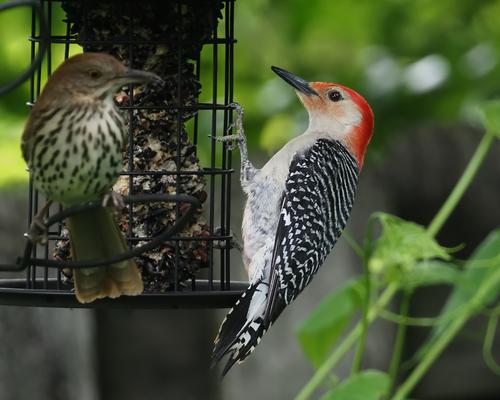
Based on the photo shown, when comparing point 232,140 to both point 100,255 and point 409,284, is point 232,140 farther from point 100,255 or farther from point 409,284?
point 409,284

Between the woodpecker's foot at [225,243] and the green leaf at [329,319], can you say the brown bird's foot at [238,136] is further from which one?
the green leaf at [329,319]

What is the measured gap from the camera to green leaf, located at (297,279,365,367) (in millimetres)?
3920

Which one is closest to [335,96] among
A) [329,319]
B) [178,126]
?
[178,126]

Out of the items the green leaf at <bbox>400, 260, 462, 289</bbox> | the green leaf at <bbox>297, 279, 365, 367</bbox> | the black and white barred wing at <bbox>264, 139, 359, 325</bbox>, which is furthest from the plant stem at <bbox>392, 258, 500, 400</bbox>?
the black and white barred wing at <bbox>264, 139, 359, 325</bbox>

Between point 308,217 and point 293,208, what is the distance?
0.30ft

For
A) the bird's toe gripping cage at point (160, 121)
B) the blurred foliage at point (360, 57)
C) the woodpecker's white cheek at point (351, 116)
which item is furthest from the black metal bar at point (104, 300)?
the blurred foliage at point (360, 57)

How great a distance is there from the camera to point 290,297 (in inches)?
219

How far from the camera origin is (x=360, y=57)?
771cm

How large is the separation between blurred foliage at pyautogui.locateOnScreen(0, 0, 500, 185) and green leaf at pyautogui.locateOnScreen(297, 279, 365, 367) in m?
2.97

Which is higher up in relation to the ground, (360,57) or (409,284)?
(360,57)

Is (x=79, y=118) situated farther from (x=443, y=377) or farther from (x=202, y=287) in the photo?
(x=443, y=377)

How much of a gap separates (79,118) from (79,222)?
58 cm

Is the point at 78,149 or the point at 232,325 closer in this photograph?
the point at 78,149

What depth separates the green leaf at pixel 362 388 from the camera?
351 cm
